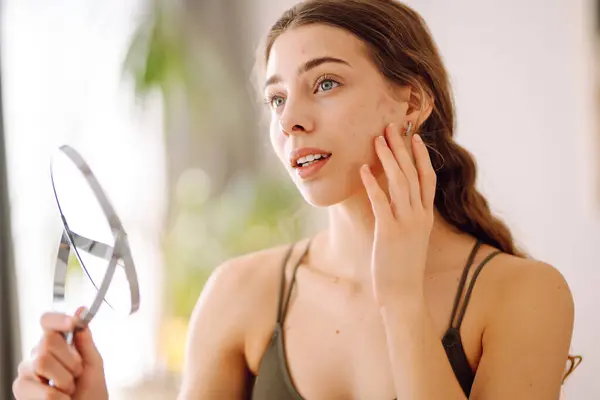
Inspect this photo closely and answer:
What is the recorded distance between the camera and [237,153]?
7.72 ft

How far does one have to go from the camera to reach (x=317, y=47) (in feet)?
3.04

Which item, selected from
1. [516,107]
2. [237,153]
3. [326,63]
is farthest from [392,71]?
[237,153]

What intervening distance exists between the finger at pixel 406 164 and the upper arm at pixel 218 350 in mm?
363

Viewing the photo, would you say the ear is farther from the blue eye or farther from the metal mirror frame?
the metal mirror frame

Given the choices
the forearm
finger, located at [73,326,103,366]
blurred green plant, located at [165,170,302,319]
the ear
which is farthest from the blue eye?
blurred green plant, located at [165,170,302,319]

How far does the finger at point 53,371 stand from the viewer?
0.73m

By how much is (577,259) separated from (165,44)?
4.21ft

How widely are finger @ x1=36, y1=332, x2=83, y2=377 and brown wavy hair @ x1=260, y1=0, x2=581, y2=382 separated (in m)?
0.53

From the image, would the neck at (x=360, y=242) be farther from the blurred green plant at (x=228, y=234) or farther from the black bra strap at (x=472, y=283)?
the blurred green plant at (x=228, y=234)

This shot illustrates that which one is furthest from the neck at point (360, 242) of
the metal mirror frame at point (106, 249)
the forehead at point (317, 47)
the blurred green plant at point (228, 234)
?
the blurred green plant at point (228, 234)

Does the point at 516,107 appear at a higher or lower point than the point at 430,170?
higher

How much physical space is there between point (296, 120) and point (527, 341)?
424 millimetres

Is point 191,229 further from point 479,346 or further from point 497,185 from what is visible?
point 479,346

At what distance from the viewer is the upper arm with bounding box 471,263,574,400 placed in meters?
0.86
